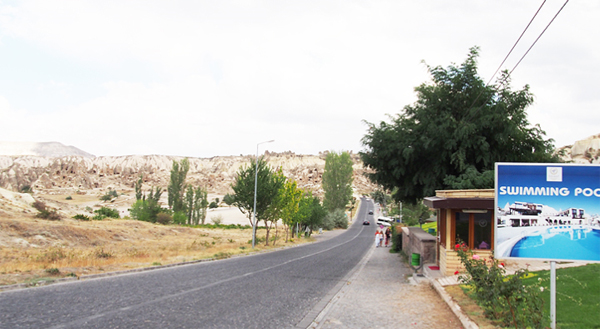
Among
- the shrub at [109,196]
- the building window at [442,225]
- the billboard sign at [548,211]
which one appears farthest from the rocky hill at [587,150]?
the shrub at [109,196]

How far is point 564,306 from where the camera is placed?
27.8ft

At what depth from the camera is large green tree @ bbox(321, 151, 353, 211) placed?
91.7m

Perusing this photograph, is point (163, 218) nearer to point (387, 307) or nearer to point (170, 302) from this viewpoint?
point (170, 302)

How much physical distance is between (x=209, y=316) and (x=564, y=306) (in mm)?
7321

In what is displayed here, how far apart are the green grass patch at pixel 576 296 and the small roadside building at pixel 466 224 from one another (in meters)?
3.41

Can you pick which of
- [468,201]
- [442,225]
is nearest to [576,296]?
[468,201]

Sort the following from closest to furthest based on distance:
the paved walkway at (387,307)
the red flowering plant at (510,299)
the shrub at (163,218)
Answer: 1. the red flowering plant at (510,299)
2. the paved walkway at (387,307)
3. the shrub at (163,218)

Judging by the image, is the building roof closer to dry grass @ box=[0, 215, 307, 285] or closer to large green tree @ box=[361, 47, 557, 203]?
large green tree @ box=[361, 47, 557, 203]

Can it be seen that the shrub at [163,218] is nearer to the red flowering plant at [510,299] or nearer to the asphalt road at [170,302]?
the asphalt road at [170,302]

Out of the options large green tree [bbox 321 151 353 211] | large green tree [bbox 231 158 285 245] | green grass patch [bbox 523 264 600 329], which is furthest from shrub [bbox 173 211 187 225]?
green grass patch [bbox 523 264 600 329]

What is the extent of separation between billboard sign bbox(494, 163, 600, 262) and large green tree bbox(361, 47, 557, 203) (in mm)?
14767

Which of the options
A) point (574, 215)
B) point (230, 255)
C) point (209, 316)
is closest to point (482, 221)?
point (574, 215)

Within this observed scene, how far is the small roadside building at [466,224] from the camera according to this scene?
15109 millimetres

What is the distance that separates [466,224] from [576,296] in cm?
689
